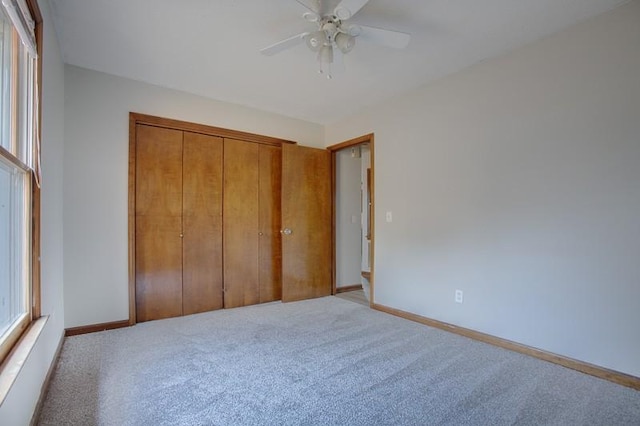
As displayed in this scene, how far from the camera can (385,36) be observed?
201cm

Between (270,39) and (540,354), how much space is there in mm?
3178

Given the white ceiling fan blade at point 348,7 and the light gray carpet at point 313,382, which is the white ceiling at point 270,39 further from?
the light gray carpet at point 313,382

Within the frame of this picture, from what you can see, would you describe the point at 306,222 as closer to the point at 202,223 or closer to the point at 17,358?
the point at 202,223

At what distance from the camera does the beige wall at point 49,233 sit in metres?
1.45

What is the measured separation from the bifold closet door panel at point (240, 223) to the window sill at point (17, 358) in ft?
6.80

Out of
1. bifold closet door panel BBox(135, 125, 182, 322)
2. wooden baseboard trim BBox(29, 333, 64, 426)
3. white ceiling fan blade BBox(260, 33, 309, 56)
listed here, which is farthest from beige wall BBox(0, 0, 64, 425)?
white ceiling fan blade BBox(260, 33, 309, 56)

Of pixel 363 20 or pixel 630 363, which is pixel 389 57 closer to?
pixel 363 20

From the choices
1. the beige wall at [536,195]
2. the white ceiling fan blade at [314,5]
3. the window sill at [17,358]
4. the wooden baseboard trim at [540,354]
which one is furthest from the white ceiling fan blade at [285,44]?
the wooden baseboard trim at [540,354]

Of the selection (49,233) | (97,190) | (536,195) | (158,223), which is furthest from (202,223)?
(536,195)

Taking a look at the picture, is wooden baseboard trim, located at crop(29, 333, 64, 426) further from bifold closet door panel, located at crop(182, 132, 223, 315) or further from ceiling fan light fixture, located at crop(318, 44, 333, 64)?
ceiling fan light fixture, located at crop(318, 44, 333, 64)

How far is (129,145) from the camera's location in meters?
3.08

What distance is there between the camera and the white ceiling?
2039 millimetres

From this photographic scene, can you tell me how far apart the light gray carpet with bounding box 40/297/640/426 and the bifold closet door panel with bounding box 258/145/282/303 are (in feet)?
3.66

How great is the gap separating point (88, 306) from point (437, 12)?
3.78 meters
